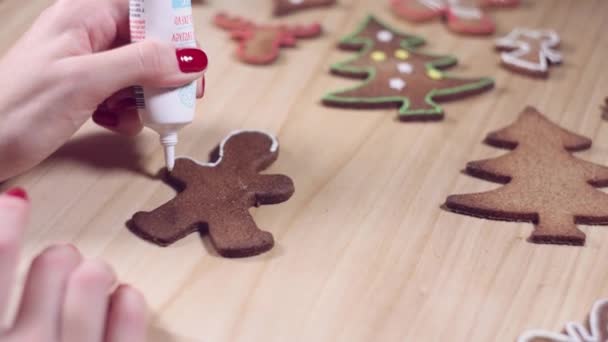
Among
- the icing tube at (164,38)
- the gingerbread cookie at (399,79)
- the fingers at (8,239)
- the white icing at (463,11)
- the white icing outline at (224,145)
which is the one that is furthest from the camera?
the white icing at (463,11)

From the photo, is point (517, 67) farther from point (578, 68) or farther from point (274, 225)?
point (274, 225)

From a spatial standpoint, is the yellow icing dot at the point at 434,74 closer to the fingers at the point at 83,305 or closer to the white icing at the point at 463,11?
the white icing at the point at 463,11

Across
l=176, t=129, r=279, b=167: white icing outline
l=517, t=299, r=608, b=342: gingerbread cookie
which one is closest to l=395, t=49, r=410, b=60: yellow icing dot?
l=176, t=129, r=279, b=167: white icing outline

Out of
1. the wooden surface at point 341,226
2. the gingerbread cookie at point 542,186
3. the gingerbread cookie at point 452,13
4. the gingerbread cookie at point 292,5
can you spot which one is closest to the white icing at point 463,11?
the gingerbread cookie at point 452,13

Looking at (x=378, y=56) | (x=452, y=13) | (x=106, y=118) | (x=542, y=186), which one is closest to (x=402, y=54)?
(x=378, y=56)

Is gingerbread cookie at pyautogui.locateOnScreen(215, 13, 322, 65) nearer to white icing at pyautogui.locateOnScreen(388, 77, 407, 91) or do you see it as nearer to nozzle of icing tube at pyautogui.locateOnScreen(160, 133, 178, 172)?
white icing at pyautogui.locateOnScreen(388, 77, 407, 91)

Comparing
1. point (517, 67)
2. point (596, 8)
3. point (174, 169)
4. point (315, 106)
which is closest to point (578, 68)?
point (517, 67)
